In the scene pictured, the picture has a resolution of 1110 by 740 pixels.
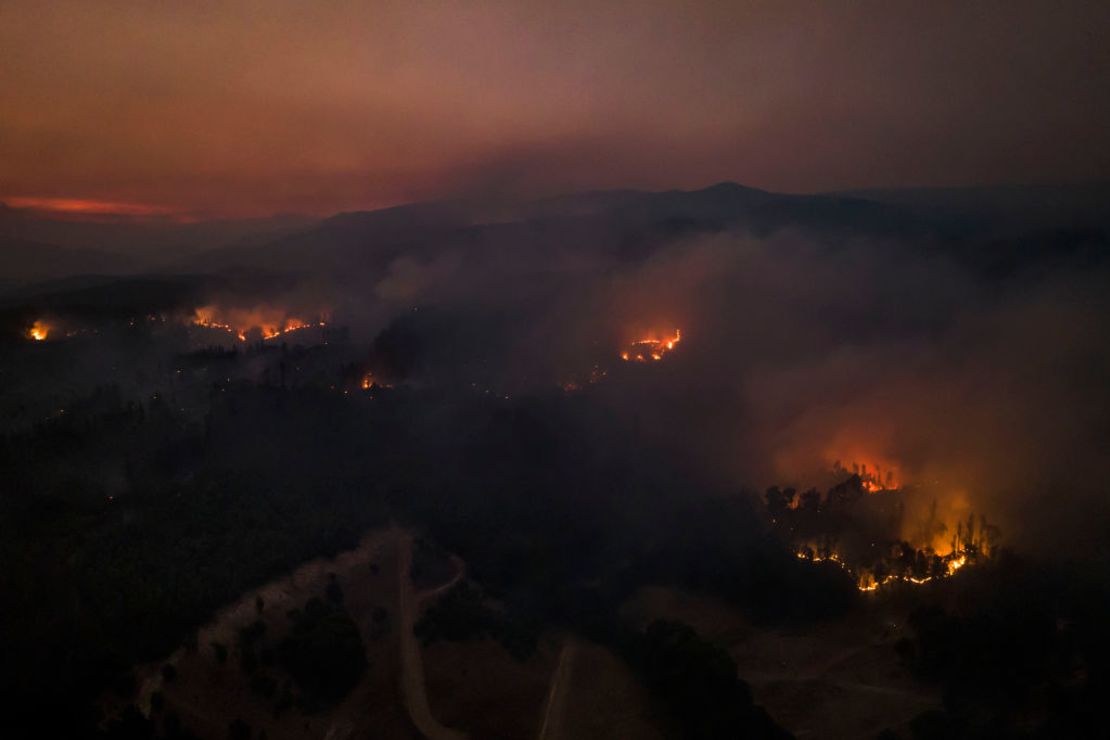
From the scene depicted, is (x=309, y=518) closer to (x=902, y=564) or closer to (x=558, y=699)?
(x=558, y=699)

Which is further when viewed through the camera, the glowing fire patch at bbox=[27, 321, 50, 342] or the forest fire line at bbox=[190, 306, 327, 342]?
the forest fire line at bbox=[190, 306, 327, 342]

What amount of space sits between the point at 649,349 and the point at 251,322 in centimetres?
7360

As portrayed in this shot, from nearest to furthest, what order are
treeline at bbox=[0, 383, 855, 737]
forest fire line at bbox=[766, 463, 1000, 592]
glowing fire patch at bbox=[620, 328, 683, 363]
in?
treeline at bbox=[0, 383, 855, 737] → forest fire line at bbox=[766, 463, 1000, 592] → glowing fire patch at bbox=[620, 328, 683, 363]

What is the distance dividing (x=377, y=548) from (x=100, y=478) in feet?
81.4

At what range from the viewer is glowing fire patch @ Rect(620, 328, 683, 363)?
343 feet

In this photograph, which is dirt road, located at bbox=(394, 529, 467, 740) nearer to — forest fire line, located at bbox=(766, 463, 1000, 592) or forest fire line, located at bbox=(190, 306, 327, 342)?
forest fire line, located at bbox=(766, 463, 1000, 592)

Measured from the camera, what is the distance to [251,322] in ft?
450

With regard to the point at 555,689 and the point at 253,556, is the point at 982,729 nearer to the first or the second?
the point at 555,689

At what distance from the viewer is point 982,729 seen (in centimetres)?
3119

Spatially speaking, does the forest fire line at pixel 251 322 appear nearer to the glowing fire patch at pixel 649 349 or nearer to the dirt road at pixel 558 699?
the glowing fire patch at pixel 649 349

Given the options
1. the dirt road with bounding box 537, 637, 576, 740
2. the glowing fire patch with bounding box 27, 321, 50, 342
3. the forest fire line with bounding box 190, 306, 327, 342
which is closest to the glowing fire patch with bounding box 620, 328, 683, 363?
the forest fire line with bounding box 190, 306, 327, 342

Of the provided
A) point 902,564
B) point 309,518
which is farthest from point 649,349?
point 309,518

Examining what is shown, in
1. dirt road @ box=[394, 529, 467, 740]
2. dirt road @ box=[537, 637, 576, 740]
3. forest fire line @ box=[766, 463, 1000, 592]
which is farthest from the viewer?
forest fire line @ box=[766, 463, 1000, 592]

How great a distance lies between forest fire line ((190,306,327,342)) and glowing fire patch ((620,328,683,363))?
59.7 metres
